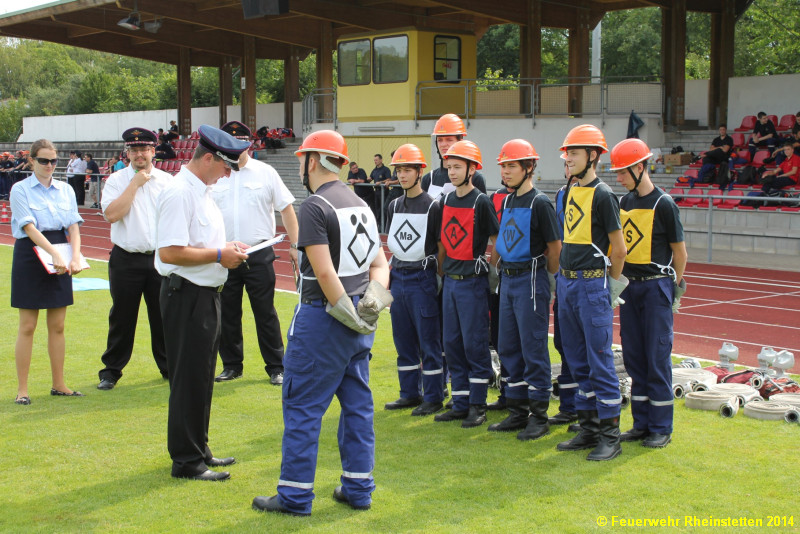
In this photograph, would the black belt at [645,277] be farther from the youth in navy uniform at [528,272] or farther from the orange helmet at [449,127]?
the orange helmet at [449,127]

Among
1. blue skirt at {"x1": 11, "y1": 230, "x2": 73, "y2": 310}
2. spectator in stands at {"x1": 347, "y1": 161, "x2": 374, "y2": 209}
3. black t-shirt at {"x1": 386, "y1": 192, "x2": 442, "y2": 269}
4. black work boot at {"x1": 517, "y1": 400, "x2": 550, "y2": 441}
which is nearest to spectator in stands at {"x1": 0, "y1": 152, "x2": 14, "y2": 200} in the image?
spectator in stands at {"x1": 347, "y1": 161, "x2": 374, "y2": 209}

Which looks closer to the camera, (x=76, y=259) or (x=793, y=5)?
(x=76, y=259)

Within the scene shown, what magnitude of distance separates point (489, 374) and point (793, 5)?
4247 centimetres

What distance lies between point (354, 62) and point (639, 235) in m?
22.6

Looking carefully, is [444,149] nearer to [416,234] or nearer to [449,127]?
[449,127]

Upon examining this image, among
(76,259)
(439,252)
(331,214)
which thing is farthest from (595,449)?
(76,259)

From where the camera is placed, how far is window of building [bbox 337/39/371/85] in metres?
27.4

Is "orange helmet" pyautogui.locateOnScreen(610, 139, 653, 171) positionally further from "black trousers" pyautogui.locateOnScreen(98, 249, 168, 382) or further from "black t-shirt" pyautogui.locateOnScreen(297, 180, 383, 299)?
"black trousers" pyautogui.locateOnScreen(98, 249, 168, 382)

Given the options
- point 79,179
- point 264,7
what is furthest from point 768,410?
point 79,179

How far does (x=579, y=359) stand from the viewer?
638cm

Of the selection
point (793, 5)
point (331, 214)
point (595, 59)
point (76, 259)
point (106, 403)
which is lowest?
point (106, 403)

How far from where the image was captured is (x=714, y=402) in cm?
712

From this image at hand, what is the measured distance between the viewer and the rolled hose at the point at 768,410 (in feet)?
22.3

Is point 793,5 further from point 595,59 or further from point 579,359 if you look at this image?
point 579,359
